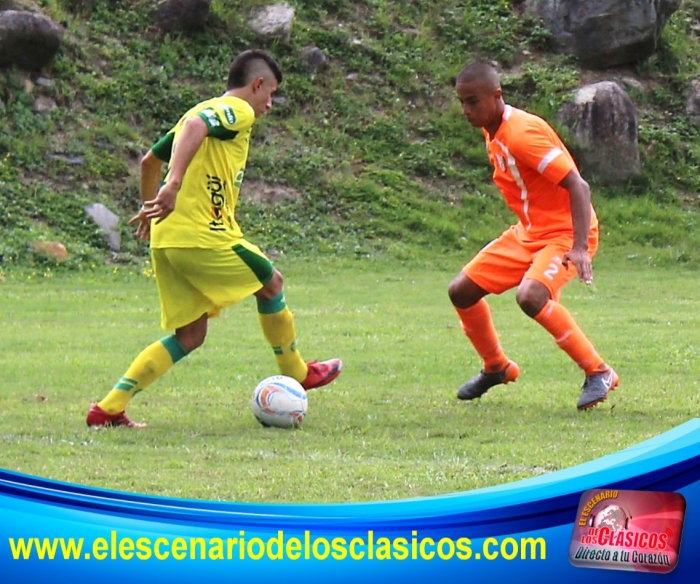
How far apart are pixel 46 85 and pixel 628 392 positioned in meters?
16.1

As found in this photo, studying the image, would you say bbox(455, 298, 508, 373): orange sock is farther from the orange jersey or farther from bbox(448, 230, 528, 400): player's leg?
the orange jersey

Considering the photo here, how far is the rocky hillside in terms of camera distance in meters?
20.0

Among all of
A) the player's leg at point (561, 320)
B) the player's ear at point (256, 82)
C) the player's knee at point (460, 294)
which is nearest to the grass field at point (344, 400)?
the player's leg at point (561, 320)

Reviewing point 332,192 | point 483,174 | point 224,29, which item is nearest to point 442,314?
point 332,192

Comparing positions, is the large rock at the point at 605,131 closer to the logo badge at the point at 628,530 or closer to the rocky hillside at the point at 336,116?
the rocky hillside at the point at 336,116

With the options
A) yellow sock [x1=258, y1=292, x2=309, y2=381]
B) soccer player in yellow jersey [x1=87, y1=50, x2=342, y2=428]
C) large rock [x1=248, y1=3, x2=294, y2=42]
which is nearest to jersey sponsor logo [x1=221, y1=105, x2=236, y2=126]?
soccer player in yellow jersey [x1=87, y1=50, x2=342, y2=428]

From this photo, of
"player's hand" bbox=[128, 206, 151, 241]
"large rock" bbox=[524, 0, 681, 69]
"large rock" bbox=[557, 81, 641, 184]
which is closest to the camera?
"player's hand" bbox=[128, 206, 151, 241]

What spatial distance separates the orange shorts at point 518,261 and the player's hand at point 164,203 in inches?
78.6

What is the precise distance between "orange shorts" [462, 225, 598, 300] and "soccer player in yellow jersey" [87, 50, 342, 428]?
1.29 m

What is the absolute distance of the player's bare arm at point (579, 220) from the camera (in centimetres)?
697

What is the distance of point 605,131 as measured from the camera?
22.8 meters

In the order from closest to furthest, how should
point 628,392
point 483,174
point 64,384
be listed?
point 628,392
point 64,384
point 483,174

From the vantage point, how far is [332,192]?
21484 millimetres

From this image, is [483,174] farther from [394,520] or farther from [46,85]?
[394,520]
